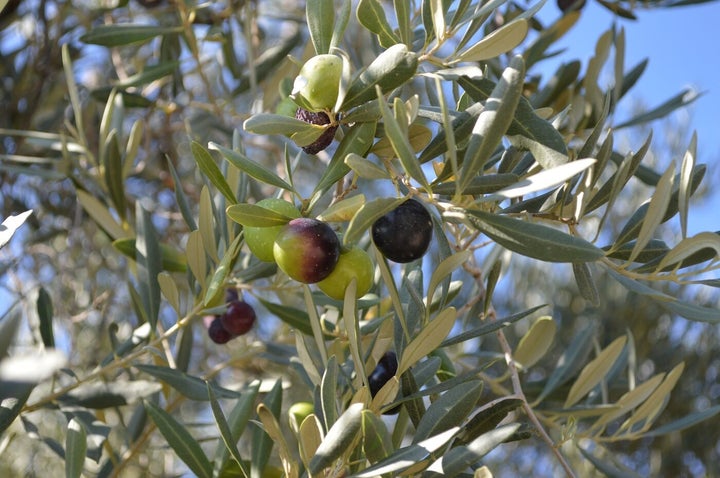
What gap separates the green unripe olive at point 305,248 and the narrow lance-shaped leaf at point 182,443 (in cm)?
35

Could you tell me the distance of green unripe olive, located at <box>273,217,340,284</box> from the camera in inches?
32.4

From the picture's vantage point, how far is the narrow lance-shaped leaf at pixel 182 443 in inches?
40.9

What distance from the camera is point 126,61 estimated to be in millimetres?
2516

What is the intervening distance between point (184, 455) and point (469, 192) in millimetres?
554

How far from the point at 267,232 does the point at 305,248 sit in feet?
0.29

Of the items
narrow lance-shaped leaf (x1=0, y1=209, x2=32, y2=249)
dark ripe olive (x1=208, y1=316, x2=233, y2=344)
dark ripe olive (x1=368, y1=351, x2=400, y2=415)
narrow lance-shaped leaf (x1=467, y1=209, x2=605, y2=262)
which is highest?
narrow lance-shaped leaf (x1=467, y1=209, x2=605, y2=262)

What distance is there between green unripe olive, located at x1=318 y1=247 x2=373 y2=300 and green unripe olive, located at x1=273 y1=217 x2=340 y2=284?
0.04 m

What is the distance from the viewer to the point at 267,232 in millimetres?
895

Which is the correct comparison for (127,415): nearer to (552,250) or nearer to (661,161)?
(552,250)

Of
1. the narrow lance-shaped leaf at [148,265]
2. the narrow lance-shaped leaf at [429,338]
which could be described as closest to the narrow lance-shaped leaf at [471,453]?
the narrow lance-shaped leaf at [429,338]

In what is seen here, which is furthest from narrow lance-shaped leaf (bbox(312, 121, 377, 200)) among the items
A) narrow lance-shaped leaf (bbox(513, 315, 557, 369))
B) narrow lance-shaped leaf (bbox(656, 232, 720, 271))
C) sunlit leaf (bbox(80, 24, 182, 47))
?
Result: sunlit leaf (bbox(80, 24, 182, 47))

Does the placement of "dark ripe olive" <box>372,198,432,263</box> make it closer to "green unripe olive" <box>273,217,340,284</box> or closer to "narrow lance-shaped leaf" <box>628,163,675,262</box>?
"green unripe olive" <box>273,217,340,284</box>

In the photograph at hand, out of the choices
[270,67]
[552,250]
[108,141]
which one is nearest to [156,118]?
[270,67]

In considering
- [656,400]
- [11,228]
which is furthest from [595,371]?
[11,228]
